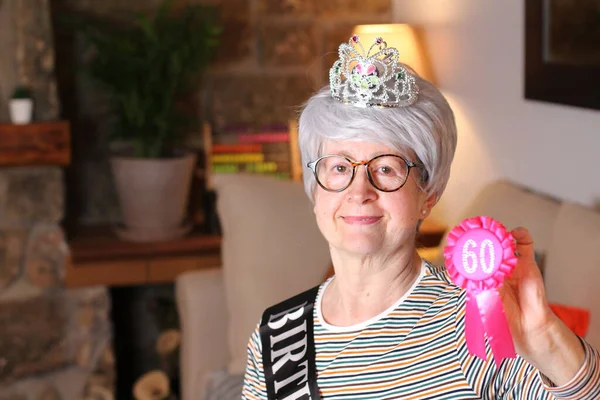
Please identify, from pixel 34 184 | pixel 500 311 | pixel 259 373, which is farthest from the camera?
pixel 34 184

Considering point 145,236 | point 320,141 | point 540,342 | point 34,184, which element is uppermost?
point 320,141

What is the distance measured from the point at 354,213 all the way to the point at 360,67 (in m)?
0.20

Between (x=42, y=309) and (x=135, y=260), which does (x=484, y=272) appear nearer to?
(x=135, y=260)

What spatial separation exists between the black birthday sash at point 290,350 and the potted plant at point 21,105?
205cm

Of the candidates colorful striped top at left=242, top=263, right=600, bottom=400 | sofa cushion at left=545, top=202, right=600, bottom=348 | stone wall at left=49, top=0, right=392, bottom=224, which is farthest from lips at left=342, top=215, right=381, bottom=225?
stone wall at left=49, top=0, right=392, bottom=224

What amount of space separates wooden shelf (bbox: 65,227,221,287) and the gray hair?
2.16 m

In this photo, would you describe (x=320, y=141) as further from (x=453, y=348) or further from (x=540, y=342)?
(x=540, y=342)

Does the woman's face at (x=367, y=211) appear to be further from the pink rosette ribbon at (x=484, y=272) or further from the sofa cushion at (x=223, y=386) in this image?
the sofa cushion at (x=223, y=386)

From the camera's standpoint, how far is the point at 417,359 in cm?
115

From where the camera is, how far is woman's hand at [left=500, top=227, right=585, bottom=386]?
931 mm

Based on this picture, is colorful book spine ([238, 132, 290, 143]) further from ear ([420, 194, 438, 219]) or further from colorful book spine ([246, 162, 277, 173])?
ear ([420, 194, 438, 219])


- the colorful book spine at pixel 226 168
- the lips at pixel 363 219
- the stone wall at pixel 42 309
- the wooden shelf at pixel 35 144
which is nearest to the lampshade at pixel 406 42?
the colorful book spine at pixel 226 168

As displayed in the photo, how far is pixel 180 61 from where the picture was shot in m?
3.32

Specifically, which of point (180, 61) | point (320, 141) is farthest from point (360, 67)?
point (180, 61)
